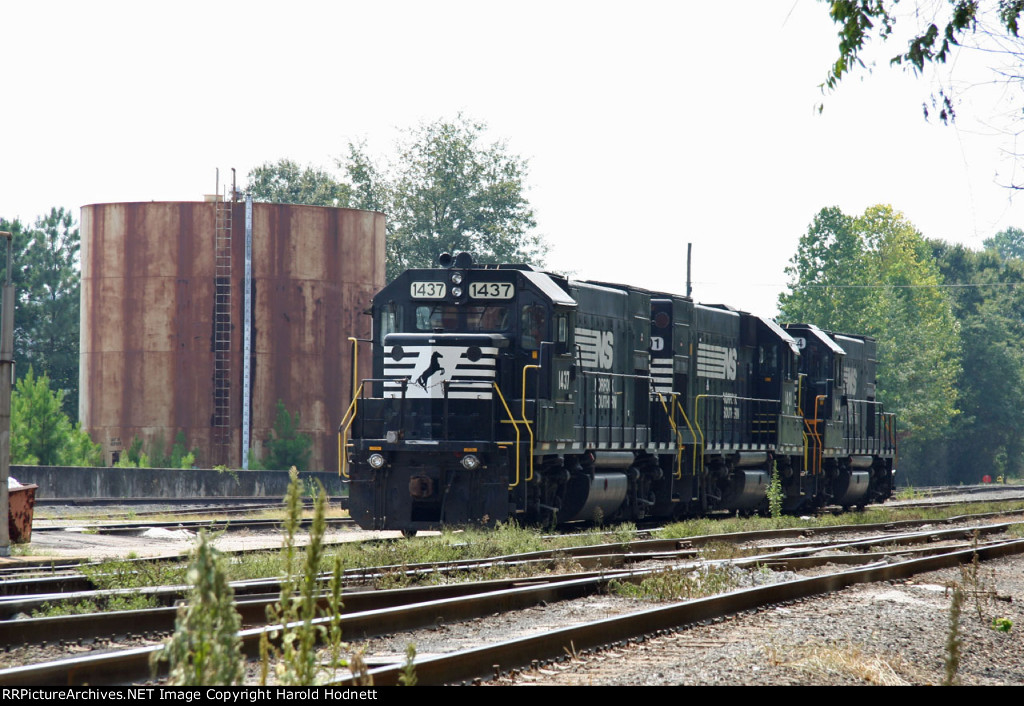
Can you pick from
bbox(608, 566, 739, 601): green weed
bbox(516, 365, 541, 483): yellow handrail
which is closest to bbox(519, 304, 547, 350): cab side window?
bbox(516, 365, 541, 483): yellow handrail

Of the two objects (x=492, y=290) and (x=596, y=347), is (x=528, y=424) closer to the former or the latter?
(x=492, y=290)

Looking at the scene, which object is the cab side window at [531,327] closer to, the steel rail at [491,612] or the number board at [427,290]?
the number board at [427,290]

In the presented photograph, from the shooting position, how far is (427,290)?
16.6 m

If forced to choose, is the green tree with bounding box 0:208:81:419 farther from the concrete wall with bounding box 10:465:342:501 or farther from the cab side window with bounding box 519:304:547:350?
the cab side window with bounding box 519:304:547:350

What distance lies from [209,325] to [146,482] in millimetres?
7349

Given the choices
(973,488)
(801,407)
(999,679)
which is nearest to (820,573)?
(999,679)

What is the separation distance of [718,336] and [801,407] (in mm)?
4290

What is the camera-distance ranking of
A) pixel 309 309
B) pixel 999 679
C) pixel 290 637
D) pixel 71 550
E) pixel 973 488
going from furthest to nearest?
pixel 973 488 → pixel 309 309 → pixel 71 550 → pixel 999 679 → pixel 290 637

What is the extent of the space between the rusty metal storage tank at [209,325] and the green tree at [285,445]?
0.26 meters

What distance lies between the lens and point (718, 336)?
22.7m

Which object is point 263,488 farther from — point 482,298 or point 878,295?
point 878,295

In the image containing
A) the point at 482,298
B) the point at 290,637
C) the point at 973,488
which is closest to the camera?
the point at 290,637

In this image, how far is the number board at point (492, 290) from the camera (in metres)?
16.6

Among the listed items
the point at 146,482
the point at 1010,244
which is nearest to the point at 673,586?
the point at 146,482
